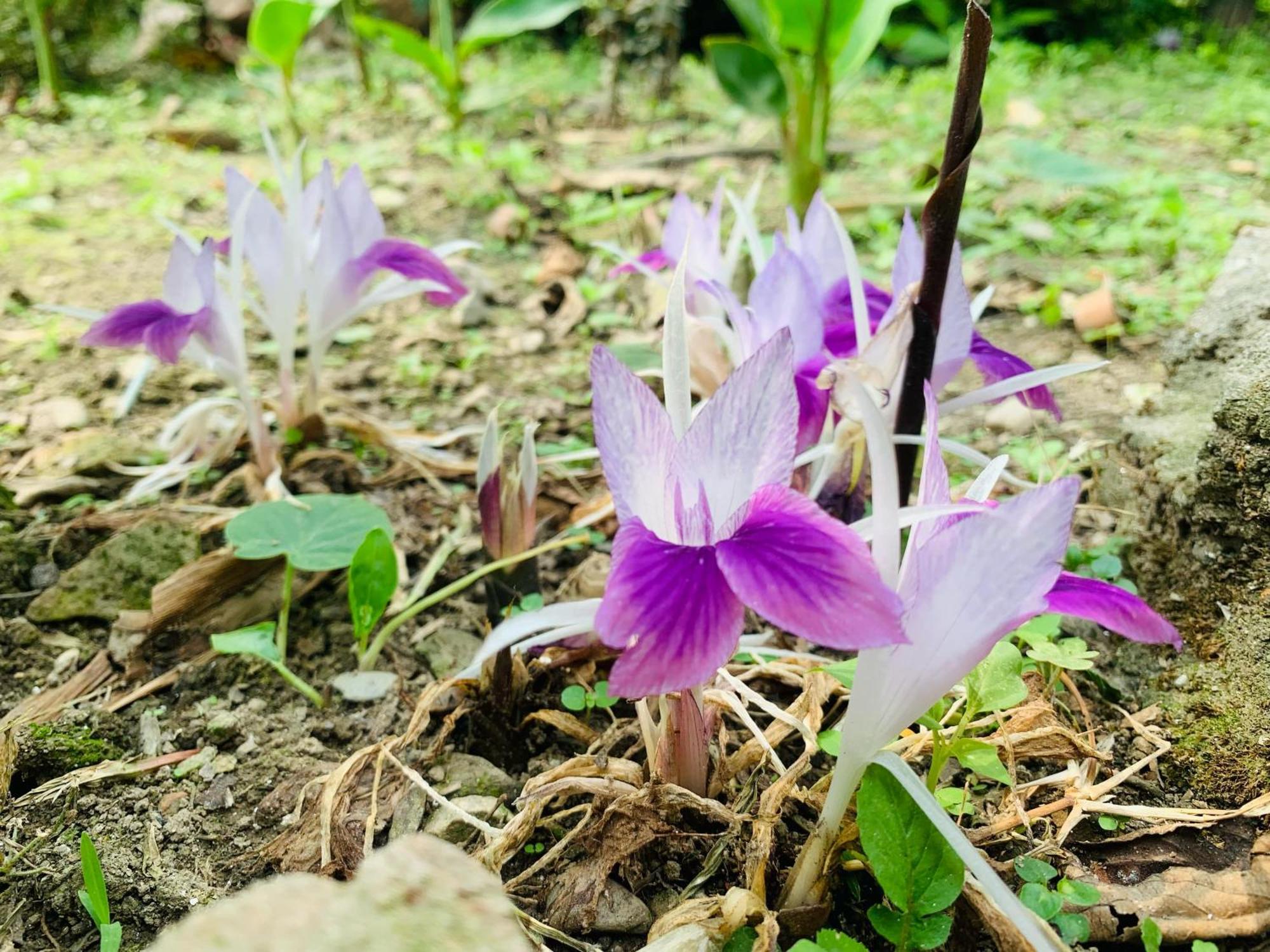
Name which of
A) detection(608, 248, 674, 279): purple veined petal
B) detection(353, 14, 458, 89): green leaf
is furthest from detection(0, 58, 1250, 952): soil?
detection(353, 14, 458, 89): green leaf

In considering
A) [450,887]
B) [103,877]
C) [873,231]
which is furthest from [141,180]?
[450,887]

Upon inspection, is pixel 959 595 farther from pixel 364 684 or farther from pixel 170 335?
pixel 170 335

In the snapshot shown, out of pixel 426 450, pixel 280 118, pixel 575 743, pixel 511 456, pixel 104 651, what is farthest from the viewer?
pixel 280 118

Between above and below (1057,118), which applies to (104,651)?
below

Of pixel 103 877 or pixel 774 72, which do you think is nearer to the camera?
pixel 103 877

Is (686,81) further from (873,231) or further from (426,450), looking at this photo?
(426,450)
